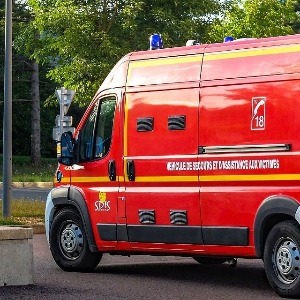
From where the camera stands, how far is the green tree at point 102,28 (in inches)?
1578

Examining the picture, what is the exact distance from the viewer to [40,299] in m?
12.1

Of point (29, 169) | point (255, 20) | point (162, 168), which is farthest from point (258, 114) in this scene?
point (29, 169)

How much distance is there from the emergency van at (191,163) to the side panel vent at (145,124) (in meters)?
0.01

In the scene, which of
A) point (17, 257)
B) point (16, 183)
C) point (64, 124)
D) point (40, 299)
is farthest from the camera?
point (16, 183)

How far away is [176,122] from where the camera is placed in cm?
1420

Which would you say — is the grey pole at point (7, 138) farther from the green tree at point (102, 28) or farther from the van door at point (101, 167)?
the green tree at point (102, 28)

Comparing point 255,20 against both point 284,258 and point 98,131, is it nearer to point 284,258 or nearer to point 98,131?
point 98,131

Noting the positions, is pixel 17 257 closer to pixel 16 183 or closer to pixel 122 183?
pixel 122 183

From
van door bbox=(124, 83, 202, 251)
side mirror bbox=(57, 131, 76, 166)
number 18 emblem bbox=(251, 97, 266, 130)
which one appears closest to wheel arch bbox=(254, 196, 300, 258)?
number 18 emblem bbox=(251, 97, 266, 130)

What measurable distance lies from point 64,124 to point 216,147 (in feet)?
49.9

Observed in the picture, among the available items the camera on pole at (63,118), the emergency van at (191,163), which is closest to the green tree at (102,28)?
the camera on pole at (63,118)

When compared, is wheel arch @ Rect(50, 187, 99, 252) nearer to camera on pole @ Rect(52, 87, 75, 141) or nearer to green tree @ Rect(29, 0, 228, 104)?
camera on pole @ Rect(52, 87, 75, 141)

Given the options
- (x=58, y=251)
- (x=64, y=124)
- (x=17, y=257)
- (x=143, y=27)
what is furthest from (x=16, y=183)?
(x=17, y=257)

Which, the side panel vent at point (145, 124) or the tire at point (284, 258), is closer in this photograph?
the tire at point (284, 258)
